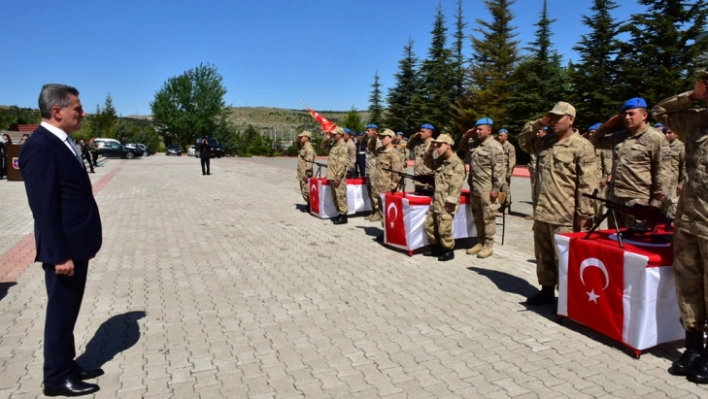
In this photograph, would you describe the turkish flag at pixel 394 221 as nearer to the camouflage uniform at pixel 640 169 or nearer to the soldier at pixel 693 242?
the camouflage uniform at pixel 640 169

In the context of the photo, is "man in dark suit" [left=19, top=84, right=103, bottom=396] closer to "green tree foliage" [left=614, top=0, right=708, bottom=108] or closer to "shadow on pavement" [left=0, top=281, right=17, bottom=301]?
"shadow on pavement" [left=0, top=281, right=17, bottom=301]

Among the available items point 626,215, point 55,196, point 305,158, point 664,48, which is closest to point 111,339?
point 55,196

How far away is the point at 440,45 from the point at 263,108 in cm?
10048

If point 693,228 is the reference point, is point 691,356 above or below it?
below

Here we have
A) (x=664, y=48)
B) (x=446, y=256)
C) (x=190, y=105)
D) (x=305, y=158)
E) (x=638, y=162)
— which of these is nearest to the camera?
(x=638, y=162)

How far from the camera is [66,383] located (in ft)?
11.1

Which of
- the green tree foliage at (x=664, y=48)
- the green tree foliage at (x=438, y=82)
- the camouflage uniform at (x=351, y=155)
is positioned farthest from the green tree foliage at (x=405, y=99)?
the camouflage uniform at (x=351, y=155)

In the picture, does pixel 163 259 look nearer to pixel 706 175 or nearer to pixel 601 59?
pixel 706 175

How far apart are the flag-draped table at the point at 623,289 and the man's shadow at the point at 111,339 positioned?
12.2 ft

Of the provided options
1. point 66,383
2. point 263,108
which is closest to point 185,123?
point 66,383

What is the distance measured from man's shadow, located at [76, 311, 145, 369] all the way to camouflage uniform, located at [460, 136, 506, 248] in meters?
4.45

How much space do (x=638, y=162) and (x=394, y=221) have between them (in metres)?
3.36

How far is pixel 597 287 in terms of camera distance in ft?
13.8

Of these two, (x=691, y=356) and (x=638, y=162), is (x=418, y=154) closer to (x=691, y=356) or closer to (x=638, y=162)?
(x=638, y=162)
